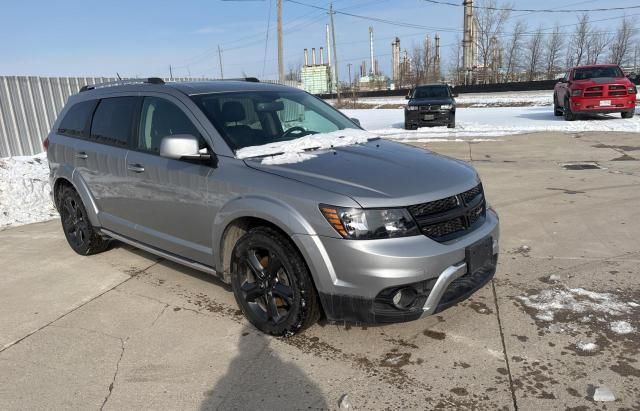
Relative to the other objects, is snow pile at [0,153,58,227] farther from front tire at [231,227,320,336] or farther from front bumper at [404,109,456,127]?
front bumper at [404,109,456,127]

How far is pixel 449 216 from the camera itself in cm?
301

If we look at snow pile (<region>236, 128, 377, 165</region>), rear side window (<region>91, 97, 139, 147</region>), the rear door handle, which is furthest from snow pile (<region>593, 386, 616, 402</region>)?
rear side window (<region>91, 97, 139, 147</region>)

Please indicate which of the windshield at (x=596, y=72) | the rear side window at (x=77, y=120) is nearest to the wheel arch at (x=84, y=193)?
the rear side window at (x=77, y=120)

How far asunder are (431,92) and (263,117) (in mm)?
14482

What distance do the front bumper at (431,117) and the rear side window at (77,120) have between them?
12943 millimetres

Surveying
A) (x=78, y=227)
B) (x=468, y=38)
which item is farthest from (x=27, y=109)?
(x=468, y=38)

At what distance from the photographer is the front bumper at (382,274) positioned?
9.07 ft

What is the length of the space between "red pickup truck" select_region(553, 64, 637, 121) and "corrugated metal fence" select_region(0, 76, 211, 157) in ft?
50.4

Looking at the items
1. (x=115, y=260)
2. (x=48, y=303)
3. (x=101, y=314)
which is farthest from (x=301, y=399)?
(x=115, y=260)

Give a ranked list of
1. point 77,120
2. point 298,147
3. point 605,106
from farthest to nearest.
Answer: point 605,106 < point 77,120 < point 298,147

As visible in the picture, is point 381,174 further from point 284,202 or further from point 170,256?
point 170,256

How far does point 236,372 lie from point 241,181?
122 cm

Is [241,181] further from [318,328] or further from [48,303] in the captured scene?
[48,303]

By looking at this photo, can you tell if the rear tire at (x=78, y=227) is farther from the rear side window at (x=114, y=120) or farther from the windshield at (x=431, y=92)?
the windshield at (x=431, y=92)
